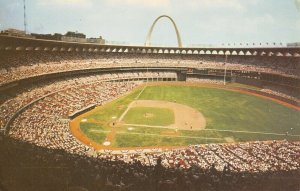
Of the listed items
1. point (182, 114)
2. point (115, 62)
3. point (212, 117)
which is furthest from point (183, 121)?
point (115, 62)

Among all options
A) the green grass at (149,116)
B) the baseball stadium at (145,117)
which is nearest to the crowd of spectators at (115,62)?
the baseball stadium at (145,117)

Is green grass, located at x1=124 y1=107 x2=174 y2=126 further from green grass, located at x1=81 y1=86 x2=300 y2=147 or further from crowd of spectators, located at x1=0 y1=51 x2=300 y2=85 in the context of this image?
crowd of spectators, located at x1=0 y1=51 x2=300 y2=85

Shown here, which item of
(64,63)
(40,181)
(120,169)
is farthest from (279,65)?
(40,181)

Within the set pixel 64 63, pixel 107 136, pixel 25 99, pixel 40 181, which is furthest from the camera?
pixel 64 63

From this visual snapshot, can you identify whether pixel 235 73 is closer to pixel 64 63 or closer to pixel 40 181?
pixel 64 63

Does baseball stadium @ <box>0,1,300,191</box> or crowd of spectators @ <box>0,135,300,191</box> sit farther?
baseball stadium @ <box>0,1,300,191</box>

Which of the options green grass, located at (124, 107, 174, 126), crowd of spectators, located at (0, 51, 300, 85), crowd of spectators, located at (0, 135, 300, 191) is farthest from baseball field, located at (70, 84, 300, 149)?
crowd of spectators, located at (0, 135, 300, 191)

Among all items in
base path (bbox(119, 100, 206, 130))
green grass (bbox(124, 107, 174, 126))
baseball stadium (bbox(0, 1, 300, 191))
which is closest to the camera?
baseball stadium (bbox(0, 1, 300, 191))

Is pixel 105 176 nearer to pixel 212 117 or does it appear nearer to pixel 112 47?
pixel 212 117
